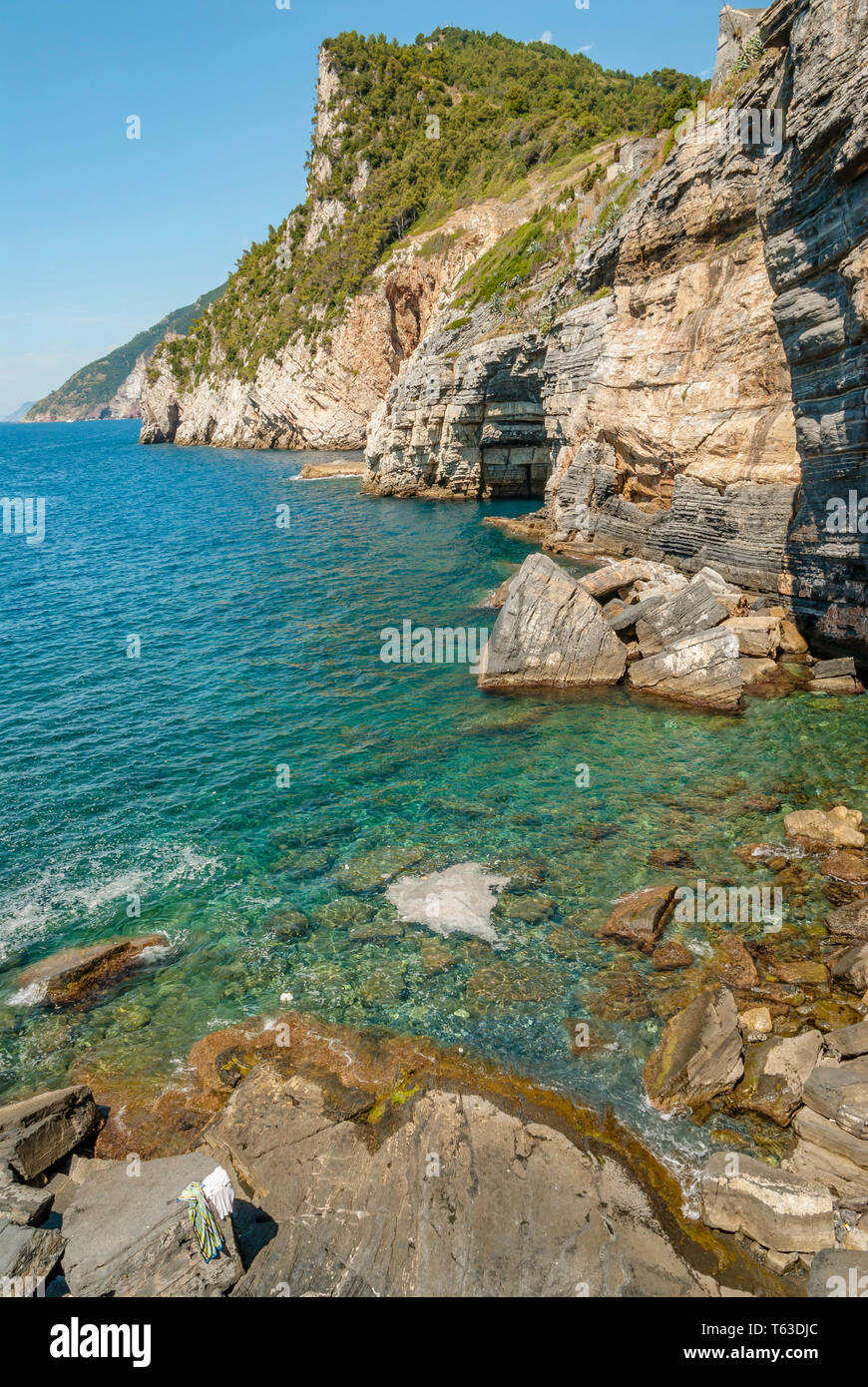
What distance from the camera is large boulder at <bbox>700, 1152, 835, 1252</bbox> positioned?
8.61m

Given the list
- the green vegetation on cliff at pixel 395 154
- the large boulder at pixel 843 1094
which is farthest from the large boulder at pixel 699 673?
the green vegetation on cliff at pixel 395 154

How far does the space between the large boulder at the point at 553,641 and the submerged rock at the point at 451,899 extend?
10.7 metres

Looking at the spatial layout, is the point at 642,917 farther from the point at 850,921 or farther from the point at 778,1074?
the point at 850,921

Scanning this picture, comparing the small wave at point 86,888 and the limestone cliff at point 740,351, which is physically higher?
the limestone cliff at point 740,351

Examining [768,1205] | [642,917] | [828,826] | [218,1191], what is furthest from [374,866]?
[828,826]

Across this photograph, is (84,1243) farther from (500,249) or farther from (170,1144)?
(500,249)

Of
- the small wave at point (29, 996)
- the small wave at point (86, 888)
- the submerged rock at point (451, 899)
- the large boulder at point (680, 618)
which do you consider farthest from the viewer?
the large boulder at point (680, 618)

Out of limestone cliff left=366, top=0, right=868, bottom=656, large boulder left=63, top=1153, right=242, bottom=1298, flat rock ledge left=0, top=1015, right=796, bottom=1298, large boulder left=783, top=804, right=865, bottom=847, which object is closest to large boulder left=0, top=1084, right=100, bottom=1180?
flat rock ledge left=0, top=1015, right=796, bottom=1298

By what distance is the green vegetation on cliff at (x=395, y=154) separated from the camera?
8262cm

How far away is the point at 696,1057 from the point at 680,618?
17.6 m

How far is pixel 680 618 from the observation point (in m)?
25.8

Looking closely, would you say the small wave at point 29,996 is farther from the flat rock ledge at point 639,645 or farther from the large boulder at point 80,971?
the flat rock ledge at point 639,645

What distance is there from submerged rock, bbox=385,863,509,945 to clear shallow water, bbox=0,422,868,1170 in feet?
1.09

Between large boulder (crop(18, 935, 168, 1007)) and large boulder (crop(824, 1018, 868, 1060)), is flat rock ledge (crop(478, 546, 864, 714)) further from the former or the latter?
large boulder (crop(18, 935, 168, 1007))
